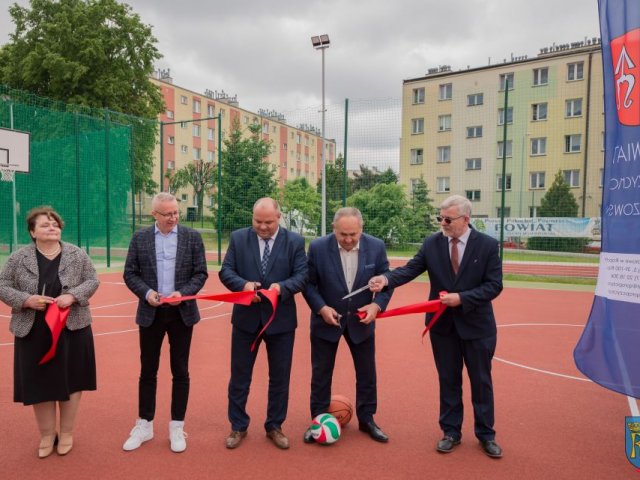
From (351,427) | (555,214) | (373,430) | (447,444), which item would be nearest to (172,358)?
(351,427)

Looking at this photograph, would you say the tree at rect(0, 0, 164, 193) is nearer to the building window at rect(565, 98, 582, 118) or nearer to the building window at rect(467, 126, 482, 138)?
the building window at rect(467, 126, 482, 138)

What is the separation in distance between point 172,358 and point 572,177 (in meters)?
17.5

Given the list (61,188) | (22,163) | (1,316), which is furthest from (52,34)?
(1,316)

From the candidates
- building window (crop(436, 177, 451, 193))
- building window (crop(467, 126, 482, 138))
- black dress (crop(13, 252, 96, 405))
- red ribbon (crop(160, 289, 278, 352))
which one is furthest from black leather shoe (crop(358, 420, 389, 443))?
building window (crop(467, 126, 482, 138))

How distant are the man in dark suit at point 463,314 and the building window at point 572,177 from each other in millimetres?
15830

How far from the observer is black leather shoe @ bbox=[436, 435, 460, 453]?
3.85 m

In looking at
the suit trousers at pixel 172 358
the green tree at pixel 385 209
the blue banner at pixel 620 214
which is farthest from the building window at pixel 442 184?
the suit trousers at pixel 172 358

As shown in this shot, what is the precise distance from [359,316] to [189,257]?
142 cm

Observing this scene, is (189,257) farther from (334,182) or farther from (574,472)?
(334,182)

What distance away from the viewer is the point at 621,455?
12.6ft

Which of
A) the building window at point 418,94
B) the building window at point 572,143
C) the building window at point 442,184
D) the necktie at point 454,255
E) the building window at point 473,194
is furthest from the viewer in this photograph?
the building window at point 418,94

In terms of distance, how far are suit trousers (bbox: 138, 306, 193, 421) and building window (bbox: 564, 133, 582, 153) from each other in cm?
1938

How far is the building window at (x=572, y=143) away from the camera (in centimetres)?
1982

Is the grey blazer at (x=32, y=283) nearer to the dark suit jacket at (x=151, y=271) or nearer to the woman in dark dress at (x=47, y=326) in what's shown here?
the woman in dark dress at (x=47, y=326)
